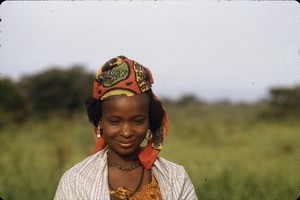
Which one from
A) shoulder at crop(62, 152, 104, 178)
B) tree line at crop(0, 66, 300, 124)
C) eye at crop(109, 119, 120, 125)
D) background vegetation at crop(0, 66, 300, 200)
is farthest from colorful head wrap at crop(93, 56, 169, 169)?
tree line at crop(0, 66, 300, 124)

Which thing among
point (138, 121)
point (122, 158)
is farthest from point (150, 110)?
point (122, 158)

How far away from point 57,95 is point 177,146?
29.4 ft

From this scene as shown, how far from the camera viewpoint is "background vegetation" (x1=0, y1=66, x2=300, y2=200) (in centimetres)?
470

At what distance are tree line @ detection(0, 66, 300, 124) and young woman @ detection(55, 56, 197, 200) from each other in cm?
932

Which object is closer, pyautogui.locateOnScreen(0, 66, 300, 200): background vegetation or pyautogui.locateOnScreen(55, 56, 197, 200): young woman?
pyautogui.locateOnScreen(55, 56, 197, 200): young woman

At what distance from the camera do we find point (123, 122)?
8.30ft

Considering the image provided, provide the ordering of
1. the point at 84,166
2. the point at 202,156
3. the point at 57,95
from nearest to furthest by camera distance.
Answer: the point at 84,166
the point at 202,156
the point at 57,95

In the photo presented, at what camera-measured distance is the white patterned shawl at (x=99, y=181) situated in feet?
8.35

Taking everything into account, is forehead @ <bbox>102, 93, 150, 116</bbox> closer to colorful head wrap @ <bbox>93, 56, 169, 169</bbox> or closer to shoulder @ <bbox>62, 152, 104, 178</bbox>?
colorful head wrap @ <bbox>93, 56, 169, 169</bbox>

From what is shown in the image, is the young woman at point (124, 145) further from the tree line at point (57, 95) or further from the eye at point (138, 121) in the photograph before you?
the tree line at point (57, 95)

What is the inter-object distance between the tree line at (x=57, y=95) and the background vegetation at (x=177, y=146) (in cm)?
3

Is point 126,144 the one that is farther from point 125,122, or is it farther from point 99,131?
point 99,131

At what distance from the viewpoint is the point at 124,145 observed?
2.57 m

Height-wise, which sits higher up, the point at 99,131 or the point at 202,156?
the point at 99,131
